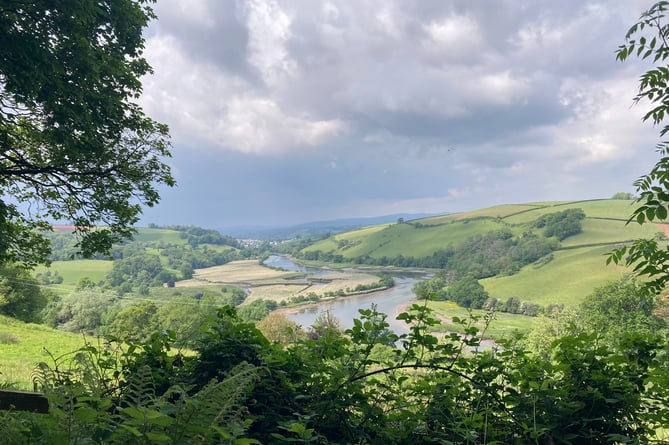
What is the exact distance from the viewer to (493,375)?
279 centimetres

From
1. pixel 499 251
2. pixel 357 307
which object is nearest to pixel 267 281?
pixel 499 251

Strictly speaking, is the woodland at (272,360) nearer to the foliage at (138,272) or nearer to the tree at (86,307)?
the tree at (86,307)

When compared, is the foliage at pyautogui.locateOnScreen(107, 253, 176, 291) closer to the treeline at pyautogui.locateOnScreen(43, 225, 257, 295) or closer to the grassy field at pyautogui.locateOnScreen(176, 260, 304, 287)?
the treeline at pyautogui.locateOnScreen(43, 225, 257, 295)

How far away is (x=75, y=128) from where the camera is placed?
6.93 meters

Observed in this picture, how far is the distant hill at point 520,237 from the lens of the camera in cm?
5194

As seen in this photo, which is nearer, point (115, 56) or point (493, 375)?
point (493, 375)

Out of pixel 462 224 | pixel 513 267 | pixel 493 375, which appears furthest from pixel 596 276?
pixel 493 375

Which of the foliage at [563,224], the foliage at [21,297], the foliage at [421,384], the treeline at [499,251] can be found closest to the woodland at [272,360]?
the foliage at [421,384]

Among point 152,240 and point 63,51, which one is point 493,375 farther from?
point 152,240

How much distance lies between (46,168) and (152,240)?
3645 inches

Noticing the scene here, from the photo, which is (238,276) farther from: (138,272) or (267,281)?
(138,272)

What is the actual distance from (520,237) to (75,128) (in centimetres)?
8865

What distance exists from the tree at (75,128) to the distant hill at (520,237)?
38231 millimetres

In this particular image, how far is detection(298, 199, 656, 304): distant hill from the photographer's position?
170 feet
